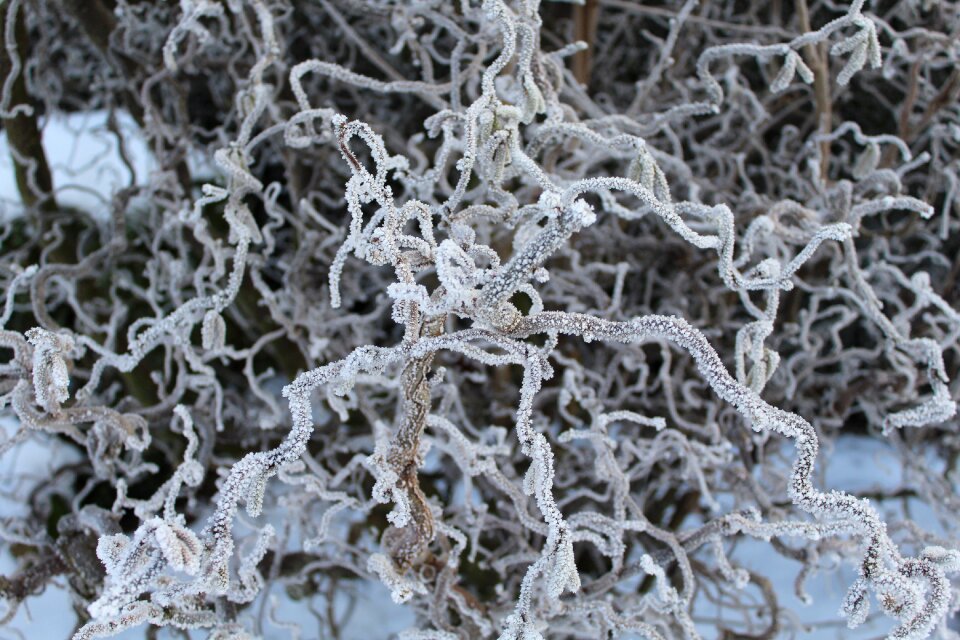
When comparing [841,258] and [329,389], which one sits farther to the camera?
[841,258]

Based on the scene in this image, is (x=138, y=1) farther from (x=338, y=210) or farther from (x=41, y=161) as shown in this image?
(x=338, y=210)

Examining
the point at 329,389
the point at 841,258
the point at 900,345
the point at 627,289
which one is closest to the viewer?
the point at 329,389

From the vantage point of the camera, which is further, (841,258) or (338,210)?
(338,210)

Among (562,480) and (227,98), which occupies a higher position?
(227,98)

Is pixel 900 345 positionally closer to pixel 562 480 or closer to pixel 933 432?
pixel 562 480

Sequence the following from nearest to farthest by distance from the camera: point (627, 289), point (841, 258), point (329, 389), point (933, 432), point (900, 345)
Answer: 1. point (329, 389)
2. point (900, 345)
3. point (841, 258)
4. point (627, 289)
5. point (933, 432)

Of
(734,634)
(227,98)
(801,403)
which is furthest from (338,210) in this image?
(734,634)

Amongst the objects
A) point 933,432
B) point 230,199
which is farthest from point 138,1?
point 933,432

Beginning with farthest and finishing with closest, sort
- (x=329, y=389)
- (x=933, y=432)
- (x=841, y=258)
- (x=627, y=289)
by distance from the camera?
(x=933, y=432) < (x=627, y=289) < (x=841, y=258) < (x=329, y=389)

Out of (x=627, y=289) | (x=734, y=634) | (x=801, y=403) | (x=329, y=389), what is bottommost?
(x=734, y=634)
